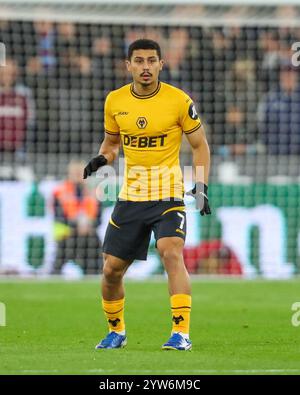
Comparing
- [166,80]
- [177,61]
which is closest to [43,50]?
[166,80]

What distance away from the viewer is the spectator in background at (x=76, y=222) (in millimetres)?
17266

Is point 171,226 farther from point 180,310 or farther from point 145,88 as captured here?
point 145,88

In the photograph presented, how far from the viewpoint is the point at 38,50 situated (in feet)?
63.2

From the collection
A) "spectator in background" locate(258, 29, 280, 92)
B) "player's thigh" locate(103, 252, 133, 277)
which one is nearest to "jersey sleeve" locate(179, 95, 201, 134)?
"player's thigh" locate(103, 252, 133, 277)

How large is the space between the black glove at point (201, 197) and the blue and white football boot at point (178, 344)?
1.01 metres

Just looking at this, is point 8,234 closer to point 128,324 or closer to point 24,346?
point 128,324

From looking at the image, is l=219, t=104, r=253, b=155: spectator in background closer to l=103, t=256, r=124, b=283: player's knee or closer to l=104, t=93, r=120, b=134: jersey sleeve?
l=104, t=93, r=120, b=134: jersey sleeve

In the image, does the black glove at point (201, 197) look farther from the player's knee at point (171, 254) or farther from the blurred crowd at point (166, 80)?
the blurred crowd at point (166, 80)

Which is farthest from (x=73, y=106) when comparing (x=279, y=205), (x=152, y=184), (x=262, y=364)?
(x=262, y=364)

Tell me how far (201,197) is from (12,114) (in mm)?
9627

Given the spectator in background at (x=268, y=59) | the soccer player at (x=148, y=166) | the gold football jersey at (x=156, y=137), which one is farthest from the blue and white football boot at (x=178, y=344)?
the spectator in background at (x=268, y=59)

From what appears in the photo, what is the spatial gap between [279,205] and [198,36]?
3.73 m

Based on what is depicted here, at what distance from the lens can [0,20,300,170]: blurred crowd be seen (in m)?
19.0

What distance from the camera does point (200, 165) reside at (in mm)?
9312
